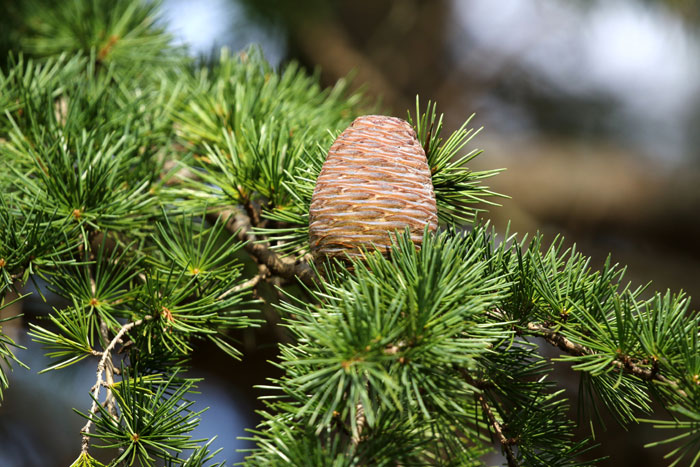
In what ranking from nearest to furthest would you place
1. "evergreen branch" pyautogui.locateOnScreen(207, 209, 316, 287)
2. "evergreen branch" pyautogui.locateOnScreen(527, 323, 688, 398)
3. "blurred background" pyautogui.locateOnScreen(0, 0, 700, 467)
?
"evergreen branch" pyautogui.locateOnScreen(527, 323, 688, 398)
"evergreen branch" pyautogui.locateOnScreen(207, 209, 316, 287)
"blurred background" pyautogui.locateOnScreen(0, 0, 700, 467)

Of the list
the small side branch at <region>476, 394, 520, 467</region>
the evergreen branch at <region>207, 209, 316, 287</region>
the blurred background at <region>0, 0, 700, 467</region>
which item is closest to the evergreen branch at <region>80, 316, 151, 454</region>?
the evergreen branch at <region>207, 209, 316, 287</region>

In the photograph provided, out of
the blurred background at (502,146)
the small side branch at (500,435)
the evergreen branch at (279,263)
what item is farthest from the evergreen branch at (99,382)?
the blurred background at (502,146)

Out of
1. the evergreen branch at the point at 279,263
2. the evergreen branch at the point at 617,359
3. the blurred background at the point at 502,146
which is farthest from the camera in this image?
the blurred background at the point at 502,146

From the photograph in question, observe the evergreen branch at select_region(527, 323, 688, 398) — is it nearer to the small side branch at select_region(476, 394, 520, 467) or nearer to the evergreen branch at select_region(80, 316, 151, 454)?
the small side branch at select_region(476, 394, 520, 467)

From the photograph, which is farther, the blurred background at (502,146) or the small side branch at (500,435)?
the blurred background at (502,146)

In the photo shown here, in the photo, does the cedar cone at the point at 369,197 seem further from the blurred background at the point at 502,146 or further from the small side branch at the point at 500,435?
the blurred background at the point at 502,146

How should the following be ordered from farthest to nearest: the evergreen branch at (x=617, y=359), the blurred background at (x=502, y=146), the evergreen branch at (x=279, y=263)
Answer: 1. the blurred background at (x=502, y=146)
2. the evergreen branch at (x=279, y=263)
3. the evergreen branch at (x=617, y=359)

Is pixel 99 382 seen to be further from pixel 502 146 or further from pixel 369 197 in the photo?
pixel 502 146

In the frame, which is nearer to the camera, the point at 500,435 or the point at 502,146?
the point at 500,435

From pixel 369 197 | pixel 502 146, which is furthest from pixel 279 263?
pixel 502 146
